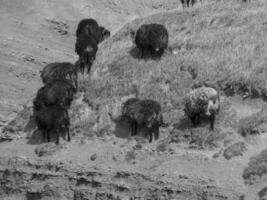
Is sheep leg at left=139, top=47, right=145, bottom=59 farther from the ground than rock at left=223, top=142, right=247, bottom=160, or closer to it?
farther from the ground

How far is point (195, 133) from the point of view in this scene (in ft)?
108

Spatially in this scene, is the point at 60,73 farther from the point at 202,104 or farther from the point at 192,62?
the point at 202,104

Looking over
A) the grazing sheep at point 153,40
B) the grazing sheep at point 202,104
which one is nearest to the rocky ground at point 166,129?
the grazing sheep at point 202,104

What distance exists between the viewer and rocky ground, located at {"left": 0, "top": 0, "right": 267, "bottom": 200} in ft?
97.6

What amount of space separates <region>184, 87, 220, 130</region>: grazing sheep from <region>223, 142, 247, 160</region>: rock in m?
2.28

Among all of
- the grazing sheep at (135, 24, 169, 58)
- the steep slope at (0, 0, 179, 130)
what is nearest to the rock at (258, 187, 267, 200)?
the grazing sheep at (135, 24, 169, 58)

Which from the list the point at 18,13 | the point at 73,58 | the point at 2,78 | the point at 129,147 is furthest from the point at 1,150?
the point at 18,13

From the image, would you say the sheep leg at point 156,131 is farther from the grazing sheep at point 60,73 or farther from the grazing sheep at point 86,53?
the grazing sheep at point 86,53

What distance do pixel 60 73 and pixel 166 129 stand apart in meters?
11.2

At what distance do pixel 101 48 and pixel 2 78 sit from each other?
9.28m

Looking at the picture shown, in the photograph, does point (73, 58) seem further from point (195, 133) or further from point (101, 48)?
point (195, 133)

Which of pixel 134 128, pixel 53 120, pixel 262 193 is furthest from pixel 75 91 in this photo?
pixel 262 193

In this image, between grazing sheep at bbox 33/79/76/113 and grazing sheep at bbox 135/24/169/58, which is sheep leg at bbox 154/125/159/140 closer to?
grazing sheep at bbox 33/79/76/113

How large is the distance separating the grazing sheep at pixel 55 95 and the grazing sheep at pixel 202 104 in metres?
9.34
